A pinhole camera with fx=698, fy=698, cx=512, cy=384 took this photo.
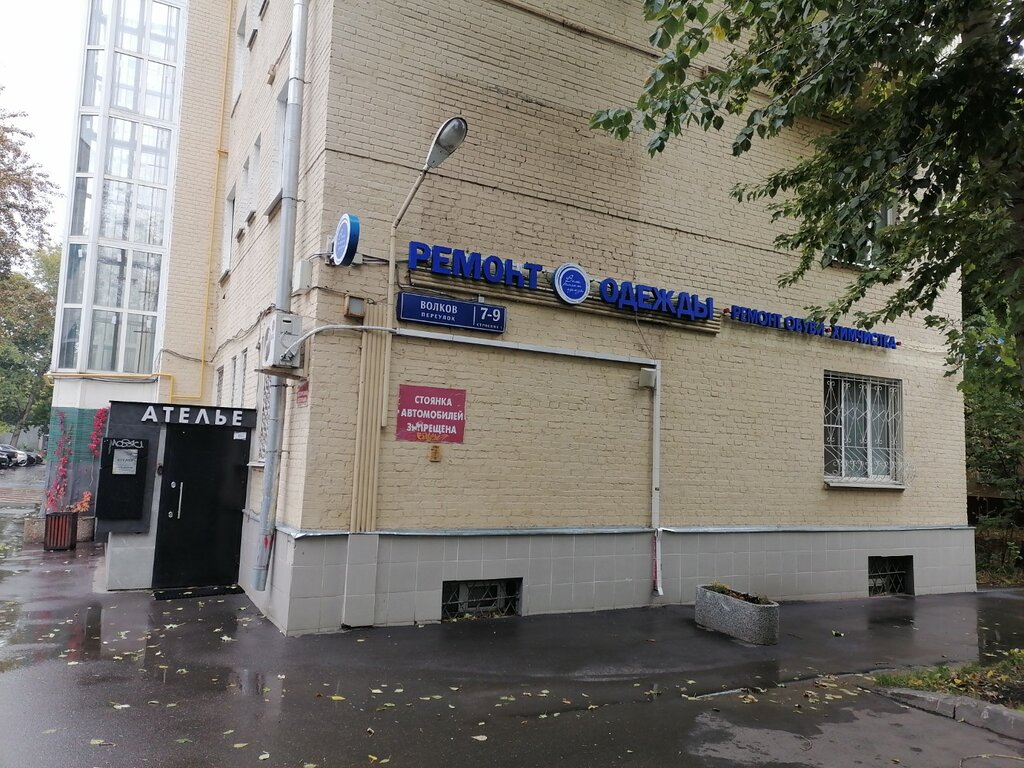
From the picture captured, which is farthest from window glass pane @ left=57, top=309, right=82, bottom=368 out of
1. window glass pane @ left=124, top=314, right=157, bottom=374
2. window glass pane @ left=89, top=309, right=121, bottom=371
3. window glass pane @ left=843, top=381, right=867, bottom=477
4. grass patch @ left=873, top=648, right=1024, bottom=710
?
grass patch @ left=873, top=648, right=1024, bottom=710

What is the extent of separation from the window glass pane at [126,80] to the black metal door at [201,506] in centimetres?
1214

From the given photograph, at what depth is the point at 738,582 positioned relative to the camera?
8.92m

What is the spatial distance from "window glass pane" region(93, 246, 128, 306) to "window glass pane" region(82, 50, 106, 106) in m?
3.64

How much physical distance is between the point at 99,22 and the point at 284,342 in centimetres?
1531

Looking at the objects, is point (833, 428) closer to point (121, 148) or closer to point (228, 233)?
point (228, 233)

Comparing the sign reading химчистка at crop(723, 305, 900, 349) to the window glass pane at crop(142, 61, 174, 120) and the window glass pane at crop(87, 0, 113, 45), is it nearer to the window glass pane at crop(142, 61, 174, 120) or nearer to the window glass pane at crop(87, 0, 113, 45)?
the window glass pane at crop(142, 61, 174, 120)

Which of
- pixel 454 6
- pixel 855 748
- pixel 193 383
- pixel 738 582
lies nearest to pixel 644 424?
pixel 738 582

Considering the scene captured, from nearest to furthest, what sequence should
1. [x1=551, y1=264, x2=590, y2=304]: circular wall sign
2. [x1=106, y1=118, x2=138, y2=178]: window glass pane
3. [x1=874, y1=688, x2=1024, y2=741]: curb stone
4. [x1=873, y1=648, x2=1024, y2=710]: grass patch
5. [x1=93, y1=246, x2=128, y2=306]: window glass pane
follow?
[x1=874, y1=688, x2=1024, y2=741]: curb stone → [x1=873, y1=648, x2=1024, y2=710]: grass patch → [x1=551, y1=264, x2=590, y2=304]: circular wall sign → [x1=93, y1=246, x2=128, y2=306]: window glass pane → [x1=106, y1=118, x2=138, y2=178]: window glass pane

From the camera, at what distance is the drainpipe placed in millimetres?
7180

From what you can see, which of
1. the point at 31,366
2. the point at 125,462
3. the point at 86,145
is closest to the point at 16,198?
the point at 86,145

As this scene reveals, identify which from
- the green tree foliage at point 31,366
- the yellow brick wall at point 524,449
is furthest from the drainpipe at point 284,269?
the green tree foliage at point 31,366

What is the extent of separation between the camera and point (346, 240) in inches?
256

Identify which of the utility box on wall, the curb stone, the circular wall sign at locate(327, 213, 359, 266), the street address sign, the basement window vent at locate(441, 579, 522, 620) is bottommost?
the curb stone

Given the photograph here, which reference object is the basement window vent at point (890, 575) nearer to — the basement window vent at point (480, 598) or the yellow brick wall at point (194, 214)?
the basement window vent at point (480, 598)
